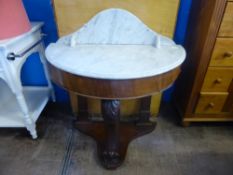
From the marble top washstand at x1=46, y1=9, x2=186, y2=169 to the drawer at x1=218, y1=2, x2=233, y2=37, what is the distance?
27 cm

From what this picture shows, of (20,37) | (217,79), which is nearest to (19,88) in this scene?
(20,37)

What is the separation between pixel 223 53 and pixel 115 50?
2.07 feet

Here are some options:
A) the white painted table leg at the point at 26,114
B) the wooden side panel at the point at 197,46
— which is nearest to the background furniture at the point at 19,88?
the white painted table leg at the point at 26,114

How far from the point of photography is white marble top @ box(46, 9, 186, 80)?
71cm

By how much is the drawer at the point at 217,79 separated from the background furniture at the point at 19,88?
1.10 metres

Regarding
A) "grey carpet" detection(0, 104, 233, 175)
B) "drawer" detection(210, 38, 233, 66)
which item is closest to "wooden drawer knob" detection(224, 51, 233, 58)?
"drawer" detection(210, 38, 233, 66)

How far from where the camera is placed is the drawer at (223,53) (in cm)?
100

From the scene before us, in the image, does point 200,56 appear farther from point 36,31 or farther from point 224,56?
point 36,31

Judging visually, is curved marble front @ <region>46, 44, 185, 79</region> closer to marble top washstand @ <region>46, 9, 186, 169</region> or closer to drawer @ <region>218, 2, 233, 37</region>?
marble top washstand @ <region>46, 9, 186, 169</region>

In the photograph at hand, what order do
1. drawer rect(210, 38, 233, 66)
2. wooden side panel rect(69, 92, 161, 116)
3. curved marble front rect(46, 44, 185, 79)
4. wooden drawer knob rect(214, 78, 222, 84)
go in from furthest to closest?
wooden side panel rect(69, 92, 161, 116), wooden drawer knob rect(214, 78, 222, 84), drawer rect(210, 38, 233, 66), curved marble front rect(46, 44, 185, 79)

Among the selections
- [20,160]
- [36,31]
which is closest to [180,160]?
[20,160]

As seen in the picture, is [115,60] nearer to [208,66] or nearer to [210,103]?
[208,66]

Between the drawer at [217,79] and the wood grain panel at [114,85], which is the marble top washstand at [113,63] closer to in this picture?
the wood grain panel at [114,85]

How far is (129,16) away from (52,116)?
1.00 metres
